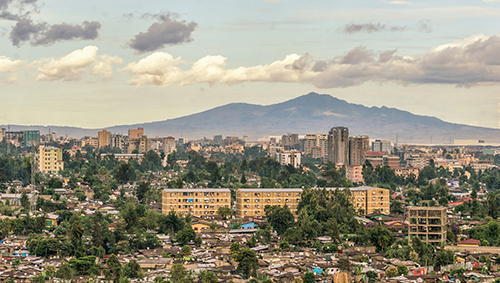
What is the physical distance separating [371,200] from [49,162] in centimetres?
3221

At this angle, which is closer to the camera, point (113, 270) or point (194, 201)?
point (113, 270)

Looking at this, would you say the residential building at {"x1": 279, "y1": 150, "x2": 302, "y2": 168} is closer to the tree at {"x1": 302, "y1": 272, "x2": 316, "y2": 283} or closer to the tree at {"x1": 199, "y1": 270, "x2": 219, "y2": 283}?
the tree at {"x1": 302, "y1": 272, "x2": 316, "y2": 283}

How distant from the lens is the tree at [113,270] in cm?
2303

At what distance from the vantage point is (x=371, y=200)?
3997 cm

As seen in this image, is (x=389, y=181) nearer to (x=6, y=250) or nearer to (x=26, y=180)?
(x=26, y=180)

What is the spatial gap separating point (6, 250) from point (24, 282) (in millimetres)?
5112

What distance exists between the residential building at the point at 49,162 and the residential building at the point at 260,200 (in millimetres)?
27619

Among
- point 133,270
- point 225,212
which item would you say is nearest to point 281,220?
point 225,212

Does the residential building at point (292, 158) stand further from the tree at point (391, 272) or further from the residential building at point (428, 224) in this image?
the tree at point (391, 272)

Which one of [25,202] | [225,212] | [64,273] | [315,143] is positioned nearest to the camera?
[64,273]

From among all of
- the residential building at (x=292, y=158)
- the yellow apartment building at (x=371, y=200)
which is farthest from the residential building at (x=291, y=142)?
the yellow apartment building at (x=371, y=200)

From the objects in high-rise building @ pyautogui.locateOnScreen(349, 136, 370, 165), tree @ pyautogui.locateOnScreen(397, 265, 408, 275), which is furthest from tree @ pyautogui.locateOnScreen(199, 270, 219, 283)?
high-rise building @ pyautogui.locateOnScreen(349, 136, 370, 165)

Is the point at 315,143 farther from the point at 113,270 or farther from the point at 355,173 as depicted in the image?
the point at 113,270

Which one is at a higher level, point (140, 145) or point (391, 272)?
point (140, 145)
